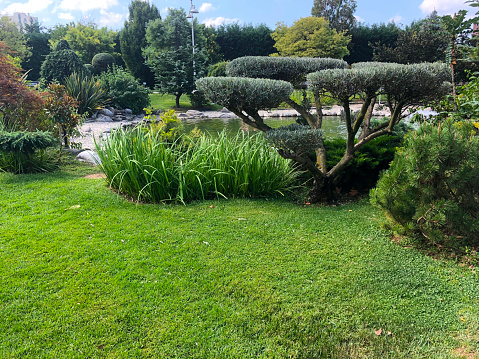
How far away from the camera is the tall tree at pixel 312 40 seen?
18.4 m

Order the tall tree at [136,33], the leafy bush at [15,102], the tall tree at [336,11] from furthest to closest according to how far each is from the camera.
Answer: the tall tree at [336,11] < the tall tree at [136,33] < the leafy bush at [15,102]

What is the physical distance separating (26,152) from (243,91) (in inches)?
131

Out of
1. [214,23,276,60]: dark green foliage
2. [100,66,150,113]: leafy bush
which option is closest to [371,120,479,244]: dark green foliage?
[100,66,150,113]: leafy bush

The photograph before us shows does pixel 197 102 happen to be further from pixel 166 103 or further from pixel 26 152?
pixel 26 152

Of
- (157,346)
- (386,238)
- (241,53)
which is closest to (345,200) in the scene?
(386,238)

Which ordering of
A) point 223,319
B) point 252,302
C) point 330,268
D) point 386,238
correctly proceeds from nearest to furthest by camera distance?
point 223,319 → point 252,302 → point 330,268 → point 386,238

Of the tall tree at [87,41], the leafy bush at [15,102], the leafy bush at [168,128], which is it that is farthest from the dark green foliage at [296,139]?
the tall tree at [87,41]

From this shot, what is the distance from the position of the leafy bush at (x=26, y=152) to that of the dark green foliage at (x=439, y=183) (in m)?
4.40

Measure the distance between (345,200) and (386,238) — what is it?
4.06 ft

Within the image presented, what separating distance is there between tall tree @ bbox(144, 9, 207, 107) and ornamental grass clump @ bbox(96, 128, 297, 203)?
40.7 feet

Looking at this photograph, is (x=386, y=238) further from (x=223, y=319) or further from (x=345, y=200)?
(x=223, y=319)

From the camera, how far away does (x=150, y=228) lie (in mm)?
3096

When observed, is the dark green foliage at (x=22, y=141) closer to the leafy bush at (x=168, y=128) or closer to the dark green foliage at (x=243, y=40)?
the leafy bush at (x=168, y=128)

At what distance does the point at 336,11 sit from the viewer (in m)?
28.8
